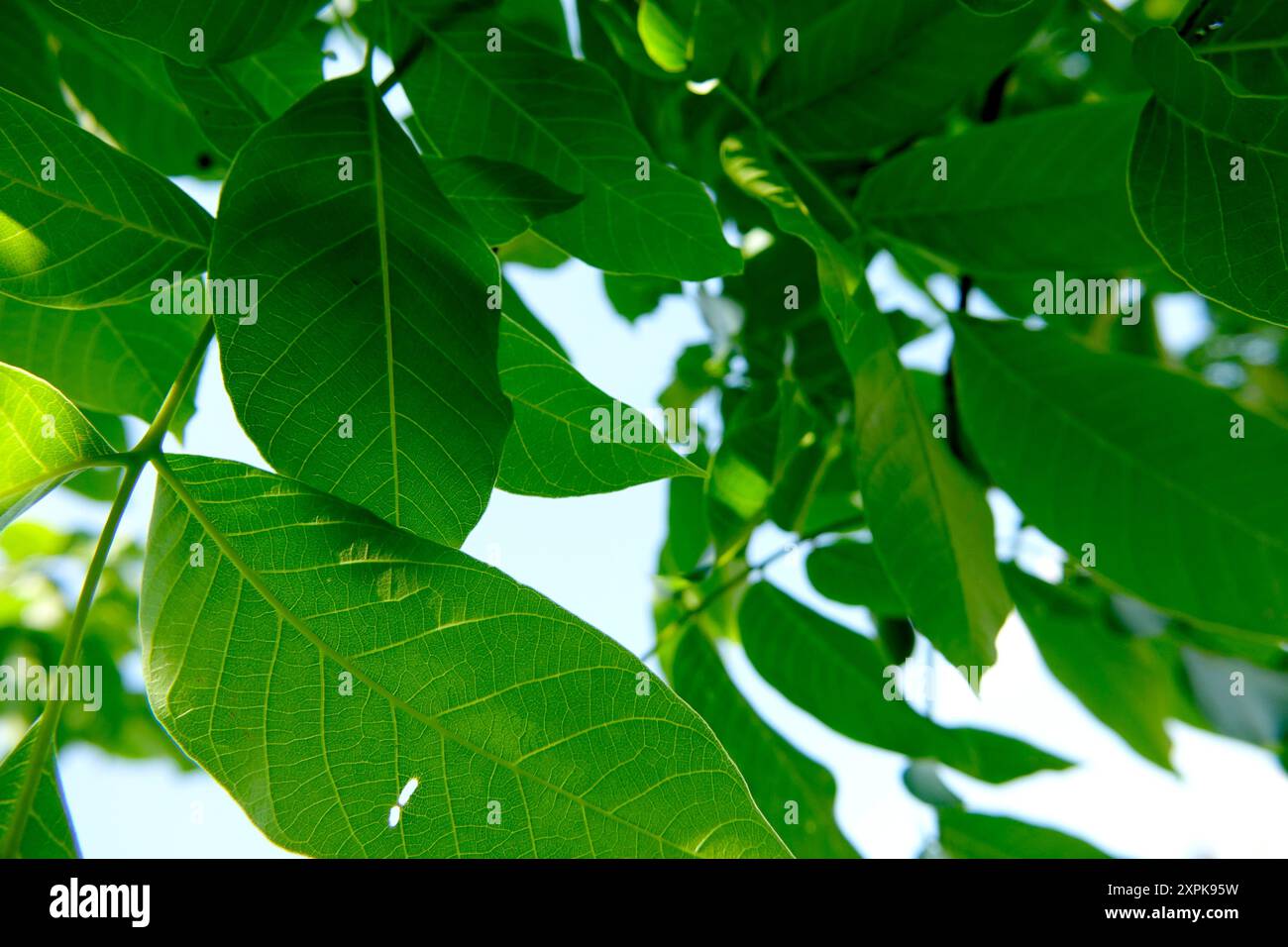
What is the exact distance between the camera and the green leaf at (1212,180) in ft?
1.72

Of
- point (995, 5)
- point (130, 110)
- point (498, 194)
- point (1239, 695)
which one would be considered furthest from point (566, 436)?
point (1239, 695)

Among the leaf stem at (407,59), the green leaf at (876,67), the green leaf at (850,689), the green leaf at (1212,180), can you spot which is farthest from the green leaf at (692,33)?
the green leaf at (850,689)

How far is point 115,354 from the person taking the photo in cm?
74

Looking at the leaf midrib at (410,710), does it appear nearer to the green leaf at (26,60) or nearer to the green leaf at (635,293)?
the green leaf at (26,60)

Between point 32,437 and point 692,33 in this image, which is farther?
point 692,33

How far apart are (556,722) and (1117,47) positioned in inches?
35.8

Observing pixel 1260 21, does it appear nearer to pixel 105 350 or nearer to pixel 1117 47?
pixel 1117 47

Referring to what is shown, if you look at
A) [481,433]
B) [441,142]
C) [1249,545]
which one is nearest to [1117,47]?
[1249,545]

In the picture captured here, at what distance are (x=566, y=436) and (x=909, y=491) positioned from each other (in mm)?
260

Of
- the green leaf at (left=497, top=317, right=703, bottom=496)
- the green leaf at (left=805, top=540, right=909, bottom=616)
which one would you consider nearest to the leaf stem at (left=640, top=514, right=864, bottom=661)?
the green leaf at (left=805, top=540, right=909, bottom=616)

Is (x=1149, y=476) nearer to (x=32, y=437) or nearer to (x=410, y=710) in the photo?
(x=410, y=710)

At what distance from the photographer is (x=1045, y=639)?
1067 millimetres

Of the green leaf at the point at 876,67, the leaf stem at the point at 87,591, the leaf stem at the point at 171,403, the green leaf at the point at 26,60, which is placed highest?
the green leaf at the point at 26,60

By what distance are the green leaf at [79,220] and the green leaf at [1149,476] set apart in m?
0.59
